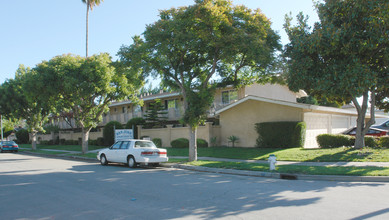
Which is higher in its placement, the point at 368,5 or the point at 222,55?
the point at 368,5

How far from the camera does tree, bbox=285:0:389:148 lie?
1259 cm

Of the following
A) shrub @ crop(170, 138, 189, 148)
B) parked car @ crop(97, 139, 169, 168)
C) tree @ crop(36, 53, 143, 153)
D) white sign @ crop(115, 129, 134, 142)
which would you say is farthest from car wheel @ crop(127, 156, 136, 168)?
shrub @ crop(170, 138, 189, 148)

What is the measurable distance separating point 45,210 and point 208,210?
3.78 metres

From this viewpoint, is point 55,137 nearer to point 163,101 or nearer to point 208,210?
point 163,101

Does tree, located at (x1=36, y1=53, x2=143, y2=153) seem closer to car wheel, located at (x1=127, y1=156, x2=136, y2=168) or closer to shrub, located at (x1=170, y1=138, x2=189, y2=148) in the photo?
shrub, located at (x1=170, y1=138, x2=189, y2=148)

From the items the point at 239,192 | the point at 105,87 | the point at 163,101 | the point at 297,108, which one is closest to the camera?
the point at 239,192

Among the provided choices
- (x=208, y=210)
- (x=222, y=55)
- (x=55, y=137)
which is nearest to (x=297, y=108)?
(x=222, y=55)

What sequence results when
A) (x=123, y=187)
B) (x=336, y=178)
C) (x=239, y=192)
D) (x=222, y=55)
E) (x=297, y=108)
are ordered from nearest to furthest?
(x=239, y=192) < (x=123, y=187) < (x=336, y=178) < (x=222, y=55) < (x=297, y=108)

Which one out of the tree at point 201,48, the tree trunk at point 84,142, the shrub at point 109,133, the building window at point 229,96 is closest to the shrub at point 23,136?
the shrub at point 109,133

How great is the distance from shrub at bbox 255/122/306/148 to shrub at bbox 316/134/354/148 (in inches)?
48.7

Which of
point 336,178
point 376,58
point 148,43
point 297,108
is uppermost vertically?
point 148,43

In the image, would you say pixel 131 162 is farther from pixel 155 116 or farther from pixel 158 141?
pixel 155 116

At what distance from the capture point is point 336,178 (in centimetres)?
1043

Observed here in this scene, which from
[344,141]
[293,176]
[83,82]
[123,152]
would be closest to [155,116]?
[83,82]
